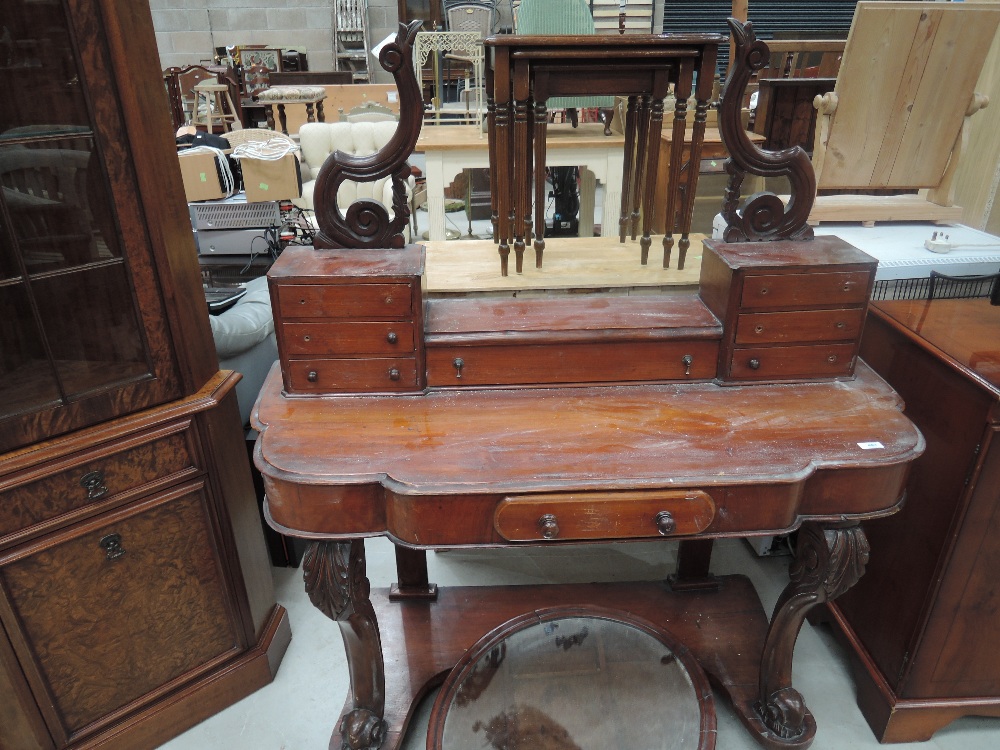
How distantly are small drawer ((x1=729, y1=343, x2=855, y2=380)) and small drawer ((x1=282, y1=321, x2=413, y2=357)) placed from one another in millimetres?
766

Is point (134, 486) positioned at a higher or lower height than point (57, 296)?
lower

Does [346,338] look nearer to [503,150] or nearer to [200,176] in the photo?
[503,150]

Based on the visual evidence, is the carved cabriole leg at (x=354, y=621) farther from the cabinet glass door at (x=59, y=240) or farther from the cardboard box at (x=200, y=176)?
the cardboard box at (x=200, y=176)

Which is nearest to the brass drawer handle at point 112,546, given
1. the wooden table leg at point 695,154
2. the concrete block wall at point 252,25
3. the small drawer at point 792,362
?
the small drawer at point 792,362

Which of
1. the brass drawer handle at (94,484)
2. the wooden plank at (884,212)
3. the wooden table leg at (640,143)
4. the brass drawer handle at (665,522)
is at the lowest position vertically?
the brass drawer handle at (94,484)

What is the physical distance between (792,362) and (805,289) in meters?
0.17

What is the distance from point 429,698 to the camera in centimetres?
206

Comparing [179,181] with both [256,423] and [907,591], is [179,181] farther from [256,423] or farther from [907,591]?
[907,591]

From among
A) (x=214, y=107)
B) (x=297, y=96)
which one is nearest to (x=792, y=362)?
(x=297, y=96)

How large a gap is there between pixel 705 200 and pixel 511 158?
252 centimetres

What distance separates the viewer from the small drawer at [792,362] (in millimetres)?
1644

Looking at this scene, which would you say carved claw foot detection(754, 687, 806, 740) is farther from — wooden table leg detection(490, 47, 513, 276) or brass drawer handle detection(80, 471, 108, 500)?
brass drawer handle detection(80, 471, 108, 500)

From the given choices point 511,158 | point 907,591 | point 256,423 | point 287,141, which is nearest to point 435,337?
point 256,423

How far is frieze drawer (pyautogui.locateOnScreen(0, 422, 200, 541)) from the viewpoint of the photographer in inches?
58.7
